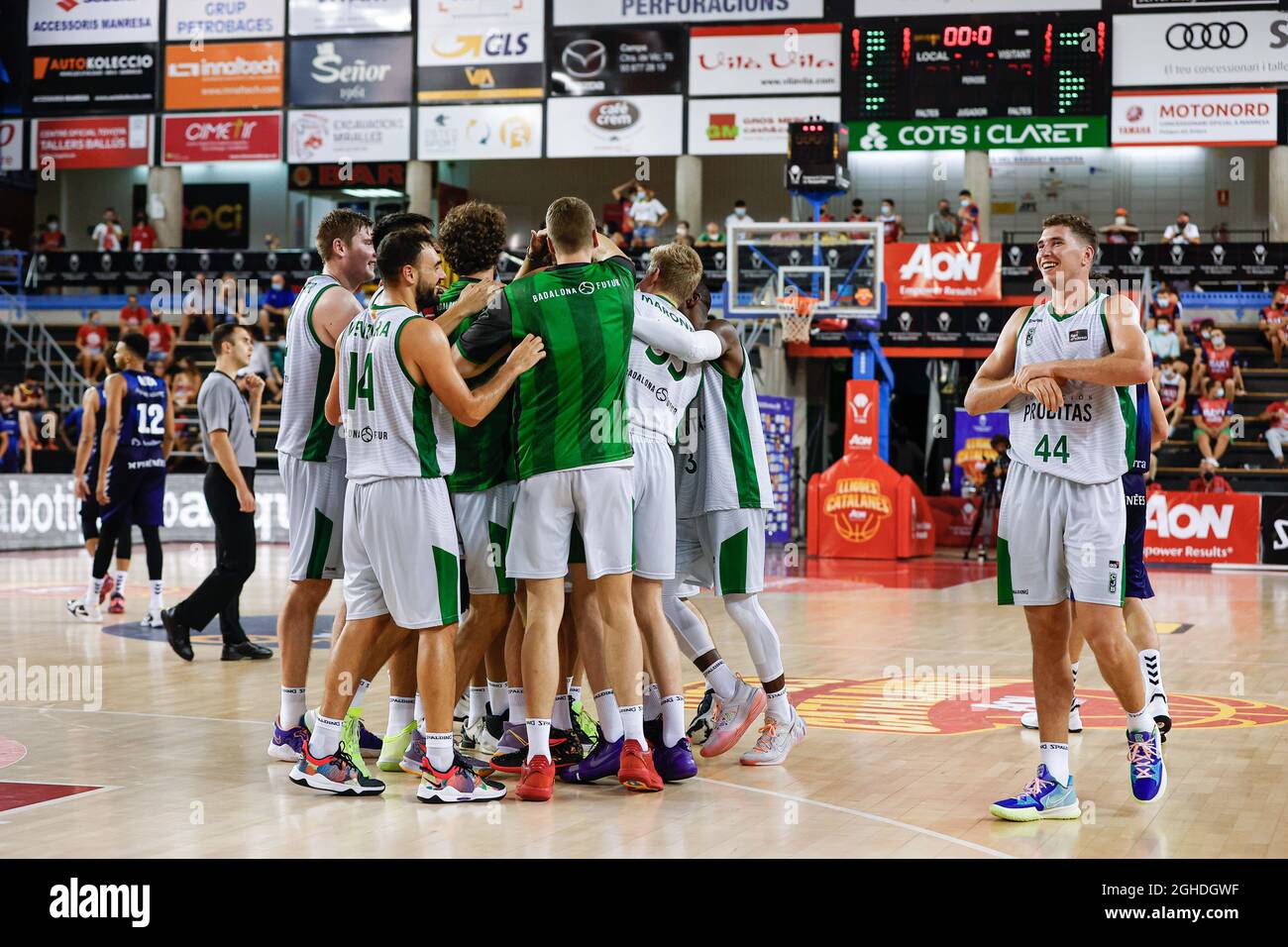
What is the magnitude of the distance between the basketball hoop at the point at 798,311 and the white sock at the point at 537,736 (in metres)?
13.6

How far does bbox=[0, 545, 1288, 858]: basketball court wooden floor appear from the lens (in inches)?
180

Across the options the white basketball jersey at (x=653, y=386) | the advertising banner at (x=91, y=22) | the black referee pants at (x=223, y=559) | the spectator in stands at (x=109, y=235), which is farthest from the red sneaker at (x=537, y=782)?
the advertising banner at (x=91, y=22)

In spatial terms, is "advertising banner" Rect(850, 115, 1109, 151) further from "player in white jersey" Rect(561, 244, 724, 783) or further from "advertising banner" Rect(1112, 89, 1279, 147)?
"player in white jersey" Rect(561, 244, 724, 783)

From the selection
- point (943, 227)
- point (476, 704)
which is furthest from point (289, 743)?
point (943, 227)

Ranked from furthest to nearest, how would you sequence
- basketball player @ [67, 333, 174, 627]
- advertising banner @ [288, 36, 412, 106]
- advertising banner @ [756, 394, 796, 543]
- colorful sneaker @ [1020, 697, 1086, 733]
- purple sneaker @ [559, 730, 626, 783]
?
advertising banner @ [288, 36, 412, 106], advertising banner @ [756, 394, 796, 543], basketball player @ [67, 333, 174, 627], colorful sneaker @ [1020, 697, 1086, 733], purple sneaker @ [559, 730, 626, 783]

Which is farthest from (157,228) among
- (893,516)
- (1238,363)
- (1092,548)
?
(1092,548)

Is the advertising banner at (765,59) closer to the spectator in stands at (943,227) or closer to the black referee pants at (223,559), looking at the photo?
the spectator in stands at (943,227)

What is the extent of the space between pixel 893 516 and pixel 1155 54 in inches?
437

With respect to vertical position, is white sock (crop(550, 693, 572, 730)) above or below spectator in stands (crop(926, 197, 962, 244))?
below

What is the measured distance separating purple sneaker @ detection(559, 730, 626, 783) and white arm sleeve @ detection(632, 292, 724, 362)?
1.53 meters

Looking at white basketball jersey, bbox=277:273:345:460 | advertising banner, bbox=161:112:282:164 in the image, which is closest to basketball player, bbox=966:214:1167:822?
white basketball jersey, bbox=277:273:345:460

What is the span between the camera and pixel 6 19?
93.8 ft

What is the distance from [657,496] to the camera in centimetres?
562
